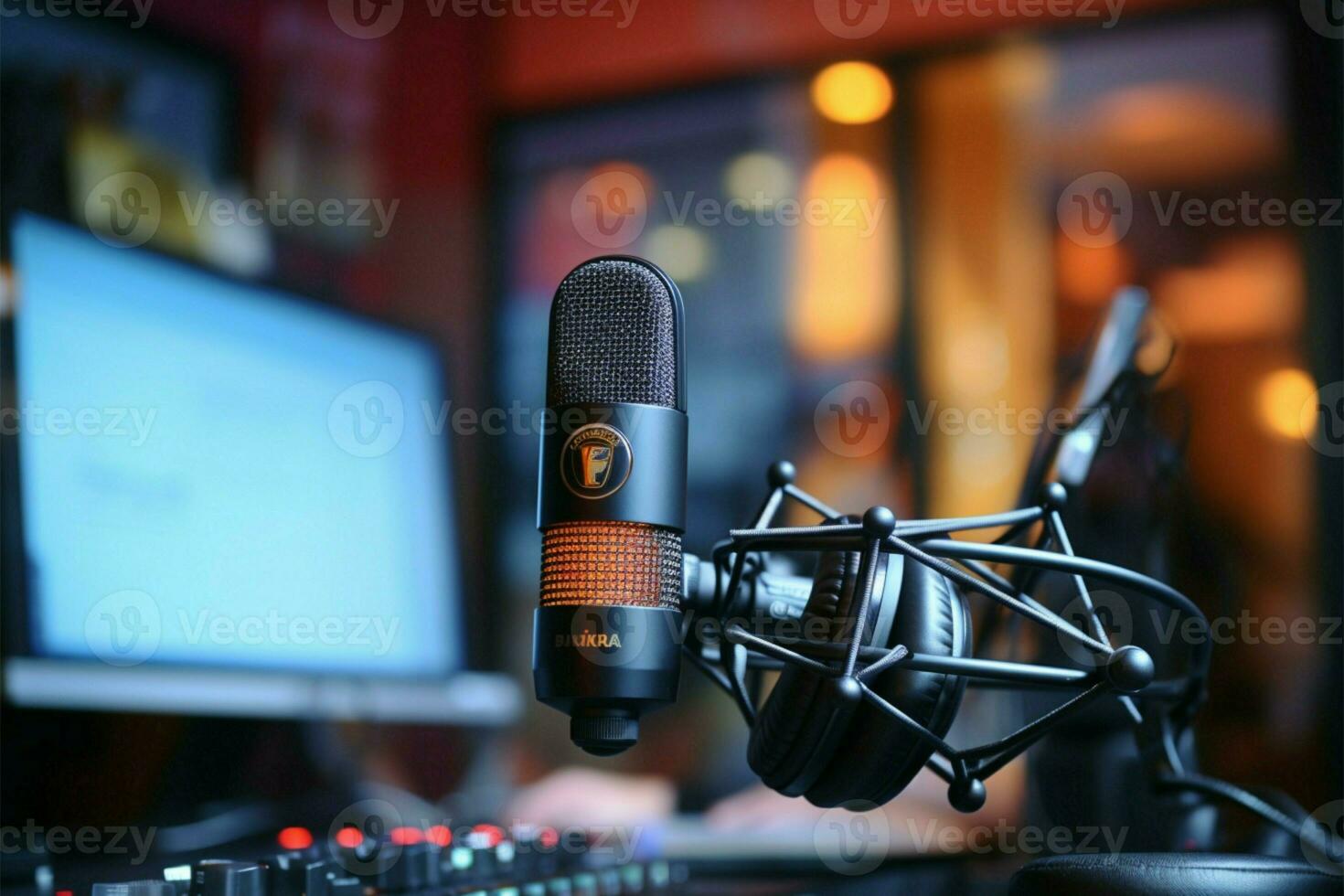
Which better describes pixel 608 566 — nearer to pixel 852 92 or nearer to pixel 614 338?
pixel 614 338

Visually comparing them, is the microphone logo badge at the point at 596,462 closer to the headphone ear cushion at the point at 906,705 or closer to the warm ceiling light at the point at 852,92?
the headphone ear cushion at the point at 906,705

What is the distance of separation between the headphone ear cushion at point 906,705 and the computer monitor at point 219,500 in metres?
0.62

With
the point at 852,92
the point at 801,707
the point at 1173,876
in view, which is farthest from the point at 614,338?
the point at 852,92

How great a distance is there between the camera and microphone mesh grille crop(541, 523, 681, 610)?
0.58m

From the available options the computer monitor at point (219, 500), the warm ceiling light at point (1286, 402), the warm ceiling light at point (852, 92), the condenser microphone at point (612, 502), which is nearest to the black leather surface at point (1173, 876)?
the condenser microphone at point (612, 502)

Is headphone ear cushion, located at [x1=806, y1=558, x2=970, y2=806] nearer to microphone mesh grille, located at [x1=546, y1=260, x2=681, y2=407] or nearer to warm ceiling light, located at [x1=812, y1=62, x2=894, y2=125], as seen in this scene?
microphone mesh grille, located at [x1=546, y1=260, x2=681, y2=407]

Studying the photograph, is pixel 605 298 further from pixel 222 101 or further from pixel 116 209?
pixel 222 101

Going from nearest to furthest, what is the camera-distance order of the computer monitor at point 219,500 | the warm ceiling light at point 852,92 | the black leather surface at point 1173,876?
the black leather surface at point 1173,876 → the computer monitor at point 219,500 → the warm ceiling light at point 852,92

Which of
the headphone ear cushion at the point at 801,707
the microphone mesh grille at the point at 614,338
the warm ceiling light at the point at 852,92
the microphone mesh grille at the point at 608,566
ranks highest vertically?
the warm ceiling light at the point at 852,92

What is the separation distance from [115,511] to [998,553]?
2.33 ft

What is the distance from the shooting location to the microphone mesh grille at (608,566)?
0.58 m

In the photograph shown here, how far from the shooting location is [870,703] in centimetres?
55

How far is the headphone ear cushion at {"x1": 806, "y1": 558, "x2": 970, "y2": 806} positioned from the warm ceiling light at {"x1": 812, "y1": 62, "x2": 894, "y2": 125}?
123 centimetres

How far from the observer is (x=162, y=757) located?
1.13 meters
